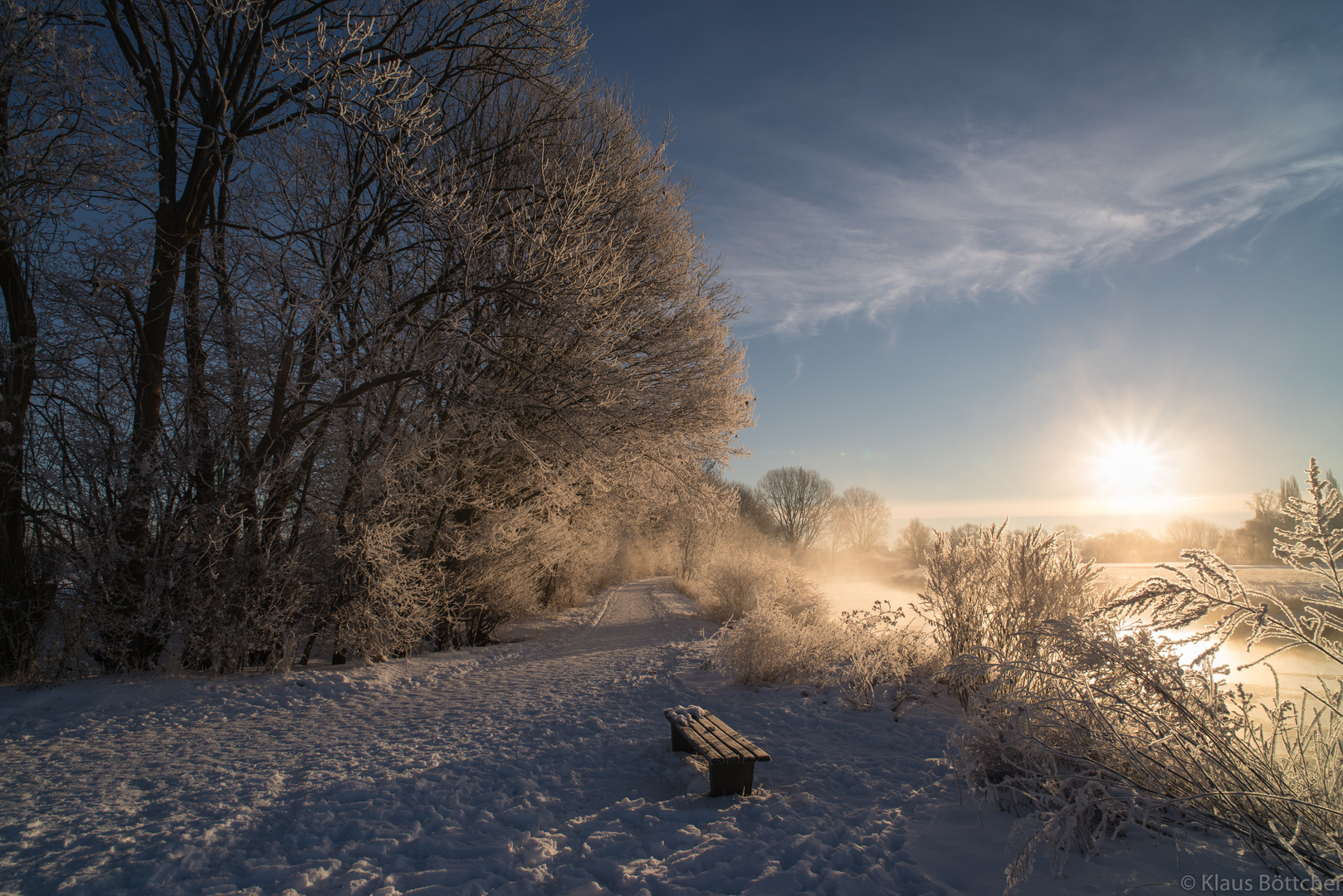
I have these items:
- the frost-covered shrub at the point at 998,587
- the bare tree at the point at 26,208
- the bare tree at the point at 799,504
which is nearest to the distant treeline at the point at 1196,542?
the frost-covered shrub at the point at 998,587

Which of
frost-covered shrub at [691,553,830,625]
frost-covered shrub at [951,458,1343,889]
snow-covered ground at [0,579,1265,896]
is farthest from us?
frost-covered shrub at [691,553,830,625]

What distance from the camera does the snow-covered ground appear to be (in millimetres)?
2631

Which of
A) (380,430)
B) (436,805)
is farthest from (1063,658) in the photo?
(380,430)

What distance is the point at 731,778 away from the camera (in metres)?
3.72

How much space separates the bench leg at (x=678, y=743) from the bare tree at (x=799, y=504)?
4228 centimetres

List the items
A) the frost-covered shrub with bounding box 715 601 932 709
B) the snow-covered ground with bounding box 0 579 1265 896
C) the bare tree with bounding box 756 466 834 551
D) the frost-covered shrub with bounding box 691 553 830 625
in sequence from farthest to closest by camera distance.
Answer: the bare tree with bounding box 756 466 834 551 < the frost-covered shrub with bounding box 691 553 830 625 < the frost-covered shrub with bounding box 715 601 932 709 < the snow-covered ground with bounding box 0 579 1265 896

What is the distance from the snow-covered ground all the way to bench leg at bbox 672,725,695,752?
10 cm

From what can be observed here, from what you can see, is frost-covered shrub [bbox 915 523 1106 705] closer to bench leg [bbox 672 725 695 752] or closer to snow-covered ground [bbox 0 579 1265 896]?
snow-covered ground [bbox 0 579 1265 896]

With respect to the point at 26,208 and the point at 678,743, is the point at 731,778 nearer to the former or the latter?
the point at 678,743

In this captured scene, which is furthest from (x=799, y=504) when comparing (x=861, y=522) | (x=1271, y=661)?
(x=1271, y=661)

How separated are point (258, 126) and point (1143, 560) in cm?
3104

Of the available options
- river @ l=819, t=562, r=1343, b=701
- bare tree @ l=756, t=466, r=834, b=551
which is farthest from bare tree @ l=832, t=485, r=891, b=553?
river @ l=819, t=562, r=1343, b=701

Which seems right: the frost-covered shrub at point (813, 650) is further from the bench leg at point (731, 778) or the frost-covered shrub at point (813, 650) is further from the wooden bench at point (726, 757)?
the bench leg at point (731, 778)

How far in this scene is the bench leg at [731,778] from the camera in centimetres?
370
